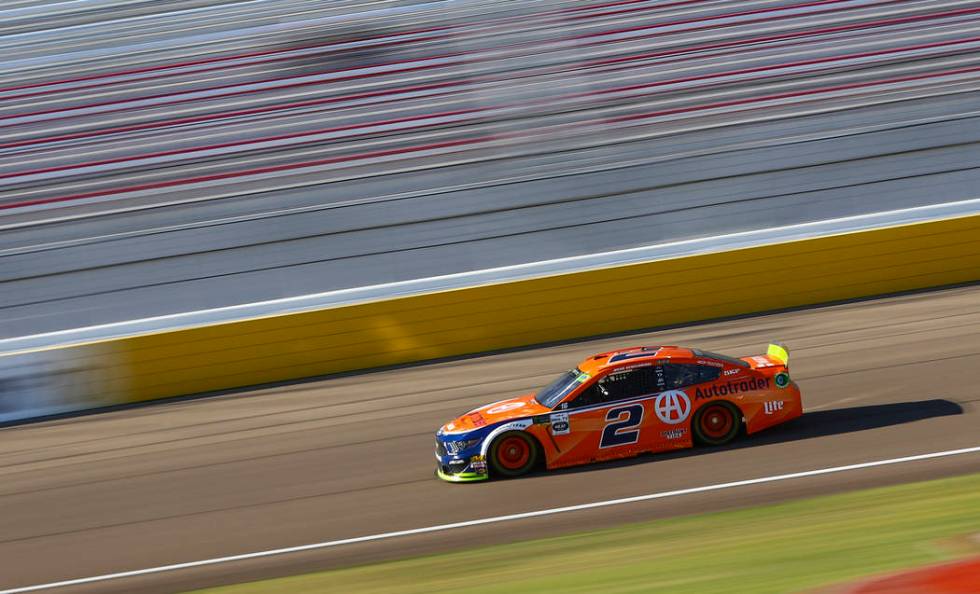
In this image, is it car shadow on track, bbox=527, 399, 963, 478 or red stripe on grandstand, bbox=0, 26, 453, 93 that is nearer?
car shadow on track, bbox=527, 399, 963, 478

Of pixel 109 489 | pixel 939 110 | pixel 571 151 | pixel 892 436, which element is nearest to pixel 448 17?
pixel 571 151

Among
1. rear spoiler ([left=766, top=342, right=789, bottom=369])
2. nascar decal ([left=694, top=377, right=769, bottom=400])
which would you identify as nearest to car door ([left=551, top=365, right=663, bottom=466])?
nascar decal ([left=694, top=377, right=769, bottom=400])

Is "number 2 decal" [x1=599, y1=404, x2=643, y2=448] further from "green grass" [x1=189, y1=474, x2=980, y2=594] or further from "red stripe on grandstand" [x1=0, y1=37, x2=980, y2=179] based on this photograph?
"red stripe on grandstand" [x1=0, y1=37, x2=980, y2=179]

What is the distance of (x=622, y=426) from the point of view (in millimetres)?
8844

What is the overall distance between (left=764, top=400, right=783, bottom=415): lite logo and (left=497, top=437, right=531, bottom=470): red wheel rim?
81.6 inches

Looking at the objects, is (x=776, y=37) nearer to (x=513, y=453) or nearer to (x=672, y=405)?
(x=672, y=405)

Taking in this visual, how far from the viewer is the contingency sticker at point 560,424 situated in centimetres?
884

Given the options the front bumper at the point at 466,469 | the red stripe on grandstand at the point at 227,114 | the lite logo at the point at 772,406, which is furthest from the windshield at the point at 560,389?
the red stripe on grandstand at the point at 227,114

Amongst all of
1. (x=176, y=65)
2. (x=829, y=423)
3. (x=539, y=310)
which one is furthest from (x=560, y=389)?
(x=176, y=65)

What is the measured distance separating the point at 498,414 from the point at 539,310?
5703 millimetres

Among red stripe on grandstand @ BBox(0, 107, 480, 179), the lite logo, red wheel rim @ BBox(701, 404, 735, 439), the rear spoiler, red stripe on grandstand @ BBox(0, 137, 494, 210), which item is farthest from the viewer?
red stripe on grandstand @ BBox(0, 107, 480, 179)

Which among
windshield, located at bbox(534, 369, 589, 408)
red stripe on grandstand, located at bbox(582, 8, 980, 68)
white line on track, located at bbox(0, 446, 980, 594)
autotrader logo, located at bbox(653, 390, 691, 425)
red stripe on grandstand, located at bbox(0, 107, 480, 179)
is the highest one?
red stripe on grandstand, located at bbox(582, 8, 980, 68)

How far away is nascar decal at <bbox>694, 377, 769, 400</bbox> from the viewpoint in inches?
348

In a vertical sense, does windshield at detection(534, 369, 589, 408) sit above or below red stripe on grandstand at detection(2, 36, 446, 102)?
below
